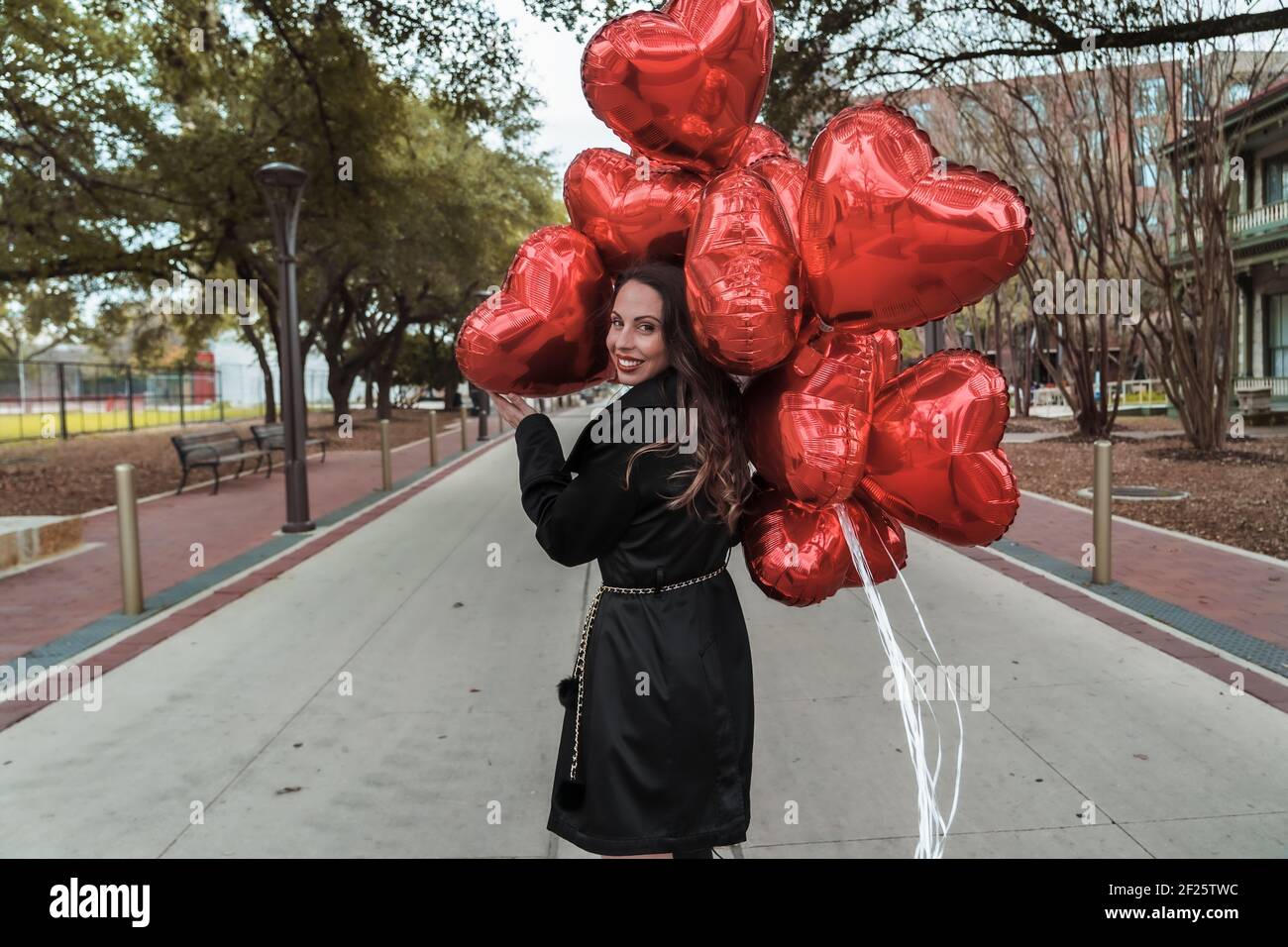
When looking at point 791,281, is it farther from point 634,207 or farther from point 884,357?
point 634,207

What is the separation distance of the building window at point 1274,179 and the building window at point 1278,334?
235cm

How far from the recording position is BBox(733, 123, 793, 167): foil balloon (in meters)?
2.58

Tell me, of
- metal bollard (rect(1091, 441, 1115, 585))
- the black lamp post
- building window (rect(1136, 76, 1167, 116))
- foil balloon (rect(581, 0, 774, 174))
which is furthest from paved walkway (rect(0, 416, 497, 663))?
building window (rect(1136, 76, 1167, 116))

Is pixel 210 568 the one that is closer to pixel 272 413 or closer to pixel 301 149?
pixel 301 149

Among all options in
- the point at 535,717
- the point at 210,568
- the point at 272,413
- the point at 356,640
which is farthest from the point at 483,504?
the point at 272,413

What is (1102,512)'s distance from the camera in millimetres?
6785

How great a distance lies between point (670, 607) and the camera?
2213 millimetres

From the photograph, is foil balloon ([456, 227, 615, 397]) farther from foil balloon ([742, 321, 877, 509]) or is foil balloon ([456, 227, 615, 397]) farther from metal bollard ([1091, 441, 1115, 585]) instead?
metal bollard ([1091, 441, 1115, 585])

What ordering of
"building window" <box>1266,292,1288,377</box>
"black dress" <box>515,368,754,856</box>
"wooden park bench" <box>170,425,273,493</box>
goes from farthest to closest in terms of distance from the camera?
"building window" <box>1266,292,1288,377</box>, "wooden park bench" <box>170,425,273,493</box>, "black dress" <box>515,368,754,856</box>

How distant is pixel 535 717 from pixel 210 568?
15.7ft

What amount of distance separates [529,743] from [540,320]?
233 centimetres

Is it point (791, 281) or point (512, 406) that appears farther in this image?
point (512, 406)

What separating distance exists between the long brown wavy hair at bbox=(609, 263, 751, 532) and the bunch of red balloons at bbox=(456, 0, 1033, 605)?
0.08m

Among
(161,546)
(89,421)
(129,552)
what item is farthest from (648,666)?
(89,421)
